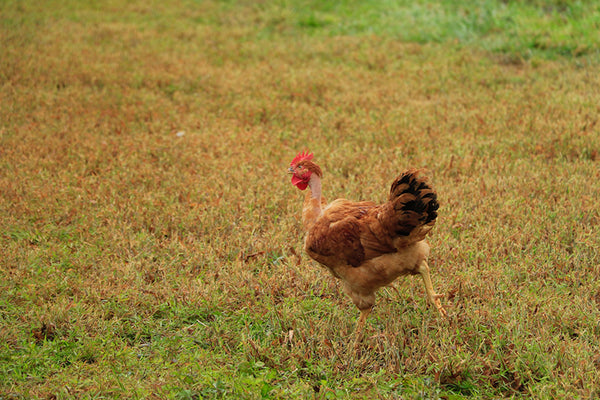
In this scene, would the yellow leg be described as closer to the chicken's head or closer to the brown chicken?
the brown chicken

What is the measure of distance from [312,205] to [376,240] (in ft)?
2.14

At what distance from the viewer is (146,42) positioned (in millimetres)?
12477

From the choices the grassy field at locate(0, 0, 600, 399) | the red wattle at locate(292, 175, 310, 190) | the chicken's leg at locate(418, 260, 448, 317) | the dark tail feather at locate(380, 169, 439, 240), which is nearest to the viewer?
the dark tail feather at locate(380, 169, 439, 240)

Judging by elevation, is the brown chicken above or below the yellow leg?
above

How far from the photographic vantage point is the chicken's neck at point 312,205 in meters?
4.05

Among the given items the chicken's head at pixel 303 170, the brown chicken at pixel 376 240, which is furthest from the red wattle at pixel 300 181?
the brown chicken at pixel 376 240

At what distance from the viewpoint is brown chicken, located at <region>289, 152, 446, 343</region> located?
338 cm

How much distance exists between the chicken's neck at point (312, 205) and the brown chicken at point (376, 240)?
0.06m

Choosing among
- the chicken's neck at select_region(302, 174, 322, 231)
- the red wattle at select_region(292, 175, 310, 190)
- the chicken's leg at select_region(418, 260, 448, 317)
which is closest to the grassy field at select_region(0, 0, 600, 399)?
the chicken's leg at select_region(418, 260, 448, 317)

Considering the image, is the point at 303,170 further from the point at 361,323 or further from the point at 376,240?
the point at 361,323

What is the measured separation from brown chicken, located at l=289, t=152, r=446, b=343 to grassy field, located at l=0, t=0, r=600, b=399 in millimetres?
391

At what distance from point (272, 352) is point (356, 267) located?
820mm

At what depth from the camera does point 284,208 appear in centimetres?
580

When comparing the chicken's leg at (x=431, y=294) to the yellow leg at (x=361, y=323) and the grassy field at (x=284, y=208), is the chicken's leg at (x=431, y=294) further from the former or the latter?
the yellow leg at (x=361, y=323)
